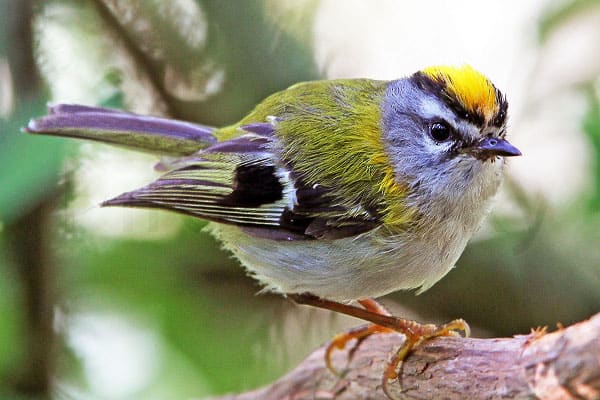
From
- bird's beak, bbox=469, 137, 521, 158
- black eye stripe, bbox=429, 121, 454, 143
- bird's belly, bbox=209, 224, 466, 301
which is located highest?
black eye stripe, bbox=429, 121, 454, 143

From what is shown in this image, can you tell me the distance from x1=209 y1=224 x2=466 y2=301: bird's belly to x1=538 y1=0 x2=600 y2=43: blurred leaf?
84 centimetres

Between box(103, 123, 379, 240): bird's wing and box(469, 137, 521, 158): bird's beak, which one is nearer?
box(469, 137, 521, 158): bird's beak

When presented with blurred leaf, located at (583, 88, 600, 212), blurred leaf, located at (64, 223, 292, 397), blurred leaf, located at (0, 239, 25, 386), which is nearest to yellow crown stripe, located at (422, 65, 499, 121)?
blurred leaf, located at (583, 88, 600, 212)

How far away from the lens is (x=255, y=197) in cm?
197

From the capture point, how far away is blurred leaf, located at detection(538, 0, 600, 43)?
7.60 ft

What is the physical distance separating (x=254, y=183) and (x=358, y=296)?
0.40 metres

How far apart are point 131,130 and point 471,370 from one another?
1.19 m

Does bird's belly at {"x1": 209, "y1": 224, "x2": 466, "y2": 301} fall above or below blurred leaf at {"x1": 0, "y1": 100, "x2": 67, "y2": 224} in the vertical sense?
below

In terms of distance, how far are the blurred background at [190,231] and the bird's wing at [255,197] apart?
1.46ft

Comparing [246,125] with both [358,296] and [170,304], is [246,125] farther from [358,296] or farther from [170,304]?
[170,304]

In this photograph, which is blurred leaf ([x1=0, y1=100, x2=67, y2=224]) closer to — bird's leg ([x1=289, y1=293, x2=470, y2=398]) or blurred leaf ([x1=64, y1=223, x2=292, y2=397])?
blurred leaf ([x1=64, y1=223, x2=292, y2=397])

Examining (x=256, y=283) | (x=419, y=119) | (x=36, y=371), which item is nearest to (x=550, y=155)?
(x=419, y=119)

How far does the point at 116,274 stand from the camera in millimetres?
2465

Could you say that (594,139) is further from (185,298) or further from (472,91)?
(185,298)
